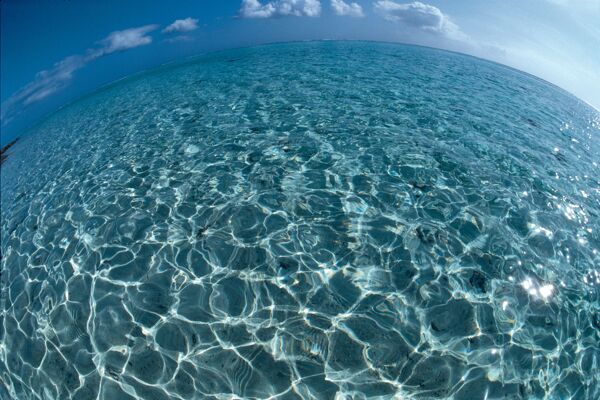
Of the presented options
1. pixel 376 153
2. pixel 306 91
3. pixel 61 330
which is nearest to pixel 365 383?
pixel 61 330

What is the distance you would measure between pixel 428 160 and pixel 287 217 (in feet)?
18.0

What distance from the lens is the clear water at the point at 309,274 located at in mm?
4402

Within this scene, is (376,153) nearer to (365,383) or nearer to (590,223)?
(590,223)

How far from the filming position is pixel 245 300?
5.16 m

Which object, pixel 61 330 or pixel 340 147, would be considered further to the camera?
pixel 340 147

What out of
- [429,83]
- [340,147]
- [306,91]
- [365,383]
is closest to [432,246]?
[365,383]

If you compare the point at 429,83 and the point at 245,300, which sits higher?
the point at 245,300

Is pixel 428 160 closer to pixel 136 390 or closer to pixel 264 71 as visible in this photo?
pixel 136 390

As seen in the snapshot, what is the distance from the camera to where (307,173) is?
27.9ft

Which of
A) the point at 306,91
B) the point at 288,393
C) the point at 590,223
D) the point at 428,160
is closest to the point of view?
the point at 288,393

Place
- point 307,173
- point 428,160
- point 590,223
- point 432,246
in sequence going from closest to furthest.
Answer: point 432,246 → point 590,223 → point 307,173 → point 428,160

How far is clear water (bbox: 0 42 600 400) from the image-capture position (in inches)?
173

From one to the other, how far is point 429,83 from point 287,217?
846 inches

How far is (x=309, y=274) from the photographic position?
5535 mm
